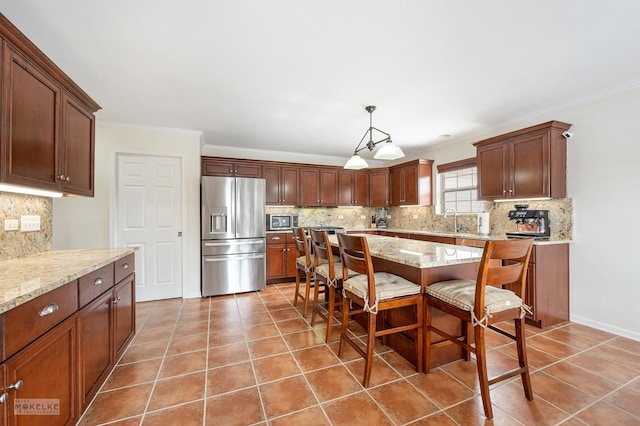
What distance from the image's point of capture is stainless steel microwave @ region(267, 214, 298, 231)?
16.7ft

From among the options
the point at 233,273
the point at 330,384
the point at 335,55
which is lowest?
the point at 330,384

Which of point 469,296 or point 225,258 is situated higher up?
point 469,296

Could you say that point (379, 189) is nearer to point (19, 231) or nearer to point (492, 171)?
point (492, 171)

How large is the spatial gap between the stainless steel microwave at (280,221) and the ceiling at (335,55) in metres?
2.05

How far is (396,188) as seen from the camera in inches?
220

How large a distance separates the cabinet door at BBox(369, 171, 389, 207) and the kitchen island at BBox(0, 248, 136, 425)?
466cm

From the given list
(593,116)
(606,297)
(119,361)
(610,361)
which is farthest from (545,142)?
(119,361)

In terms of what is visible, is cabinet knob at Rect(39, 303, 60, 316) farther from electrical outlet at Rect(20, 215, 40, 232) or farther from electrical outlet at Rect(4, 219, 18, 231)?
electrical outlet at Rect(20, 215, 40, 232)

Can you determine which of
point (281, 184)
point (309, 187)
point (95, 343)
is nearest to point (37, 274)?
point (95, 343)

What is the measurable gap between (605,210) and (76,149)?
5.07 meters

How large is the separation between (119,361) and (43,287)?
1.50 meters

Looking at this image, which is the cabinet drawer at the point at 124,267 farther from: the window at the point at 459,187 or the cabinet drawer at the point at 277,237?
the window at the point at 459,187

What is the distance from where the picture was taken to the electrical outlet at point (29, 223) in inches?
80.5

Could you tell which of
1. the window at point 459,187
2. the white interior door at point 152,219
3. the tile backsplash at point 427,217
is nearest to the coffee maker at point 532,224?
the tile backsplash at point 427,217
